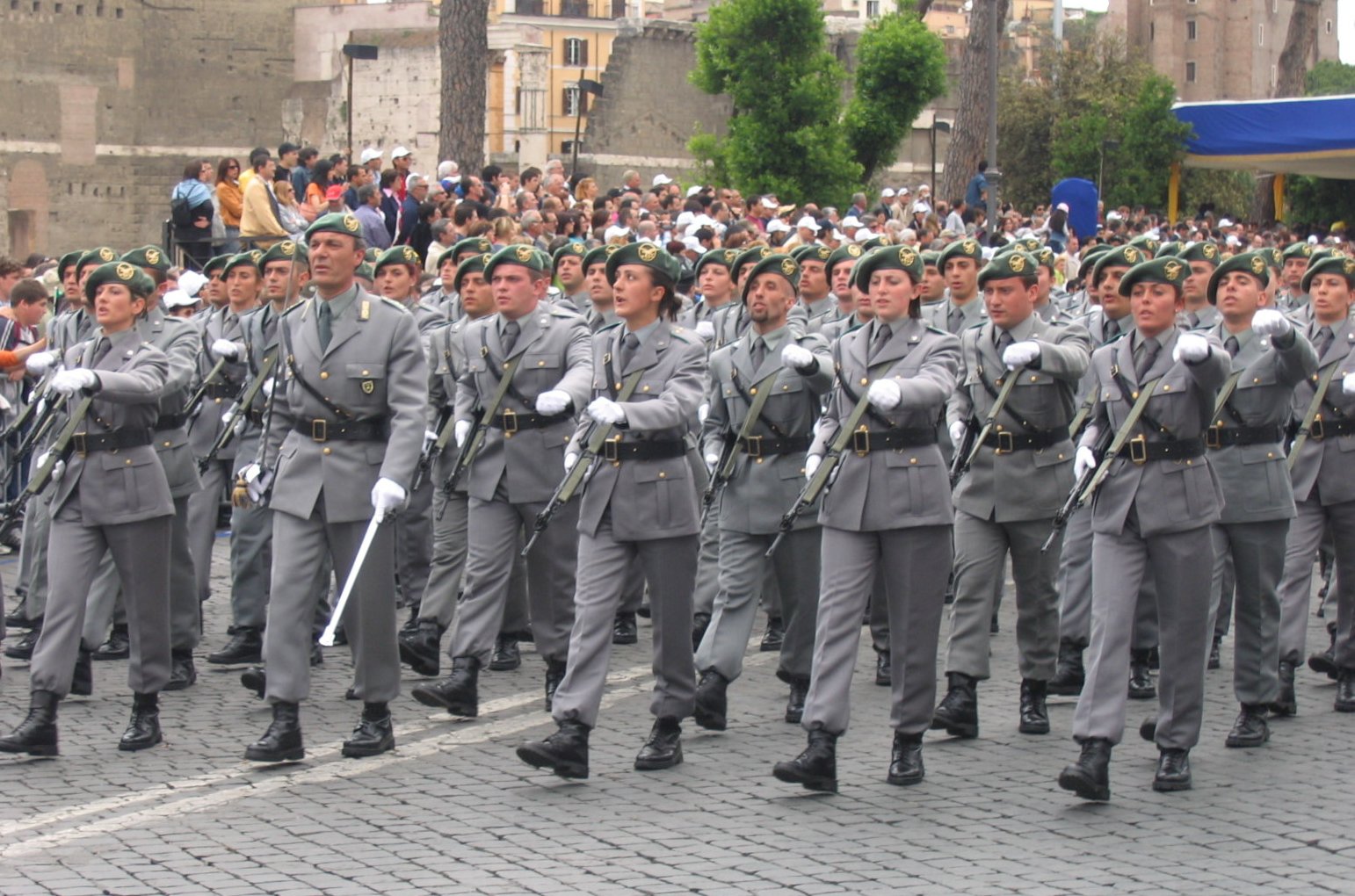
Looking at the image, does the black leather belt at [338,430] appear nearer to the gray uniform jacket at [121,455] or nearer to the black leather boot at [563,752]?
the gray uniform jacket at [121,455]

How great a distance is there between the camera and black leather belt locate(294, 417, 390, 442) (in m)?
8.40

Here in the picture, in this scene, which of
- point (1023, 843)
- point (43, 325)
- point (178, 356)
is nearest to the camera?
point (1023, 843)

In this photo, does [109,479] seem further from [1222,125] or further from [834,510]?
[1222,125]

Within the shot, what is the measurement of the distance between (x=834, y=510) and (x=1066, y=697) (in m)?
2.27

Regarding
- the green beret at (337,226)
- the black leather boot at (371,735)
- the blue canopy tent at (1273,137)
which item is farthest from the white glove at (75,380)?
the blue canopy tent at (1273,137)

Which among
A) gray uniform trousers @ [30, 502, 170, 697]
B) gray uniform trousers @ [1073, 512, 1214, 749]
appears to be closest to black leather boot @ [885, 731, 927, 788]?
gray uniform trousers @ [1073, 512, 1214, 749]

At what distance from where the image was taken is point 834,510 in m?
8.05

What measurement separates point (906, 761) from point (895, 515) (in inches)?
37.2

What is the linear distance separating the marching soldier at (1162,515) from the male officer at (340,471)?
107 inches

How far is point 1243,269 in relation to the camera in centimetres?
911

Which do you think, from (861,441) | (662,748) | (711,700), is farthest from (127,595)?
(861,441)

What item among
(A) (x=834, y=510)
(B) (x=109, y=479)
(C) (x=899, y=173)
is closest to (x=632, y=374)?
(A) (x=834, y=510)

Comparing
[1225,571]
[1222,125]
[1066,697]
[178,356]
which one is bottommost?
[1066,697]

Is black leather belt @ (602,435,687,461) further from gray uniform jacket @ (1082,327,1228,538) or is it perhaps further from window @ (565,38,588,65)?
window @ (565,38,588,65)
